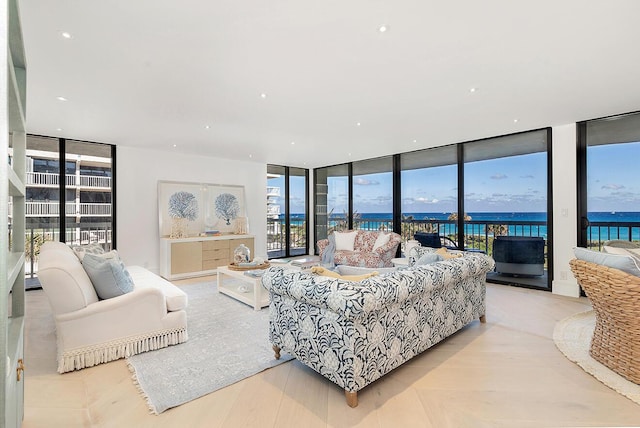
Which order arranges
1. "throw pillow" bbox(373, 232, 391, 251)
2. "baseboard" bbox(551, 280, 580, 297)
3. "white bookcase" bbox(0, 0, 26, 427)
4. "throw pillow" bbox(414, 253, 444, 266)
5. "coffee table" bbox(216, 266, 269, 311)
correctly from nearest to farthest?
"white bookcase" bbox(0, 0, 26, 427) < "throw pillow" bbox(414, 253, 444, 266) < "coffee table" bbox(216, 266, 269, 311) < "baseboard" bbox(551, 280, 580, 297) < "throw pillow" bbox(373, 232, 391, 251)

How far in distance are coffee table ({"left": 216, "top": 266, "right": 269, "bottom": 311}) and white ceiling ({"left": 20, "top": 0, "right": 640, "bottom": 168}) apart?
1.99 meters

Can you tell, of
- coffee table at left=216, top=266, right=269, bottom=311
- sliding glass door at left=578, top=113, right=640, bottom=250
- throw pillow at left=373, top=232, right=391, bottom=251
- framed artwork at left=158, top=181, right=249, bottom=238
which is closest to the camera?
coffee table at left=216, top=266, right=269, bottom=311

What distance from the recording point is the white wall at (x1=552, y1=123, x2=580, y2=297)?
4.06 meters

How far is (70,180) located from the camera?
191 inches

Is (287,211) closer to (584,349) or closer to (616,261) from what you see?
(584,349)

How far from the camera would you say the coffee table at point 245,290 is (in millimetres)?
3506

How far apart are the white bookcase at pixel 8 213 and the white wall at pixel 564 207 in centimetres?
537

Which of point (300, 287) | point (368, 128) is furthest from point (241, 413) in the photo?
point (368, 128)

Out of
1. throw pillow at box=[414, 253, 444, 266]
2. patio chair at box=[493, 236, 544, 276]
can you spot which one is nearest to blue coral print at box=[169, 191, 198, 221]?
throw pillow at box=[414, 253, 444, 266]

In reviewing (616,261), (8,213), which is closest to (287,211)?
(616,261)

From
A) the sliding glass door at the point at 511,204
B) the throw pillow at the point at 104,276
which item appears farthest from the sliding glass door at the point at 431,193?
the throw pillow at the point at 104,276

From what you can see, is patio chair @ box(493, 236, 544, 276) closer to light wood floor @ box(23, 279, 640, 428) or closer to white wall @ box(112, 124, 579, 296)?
white wall @ box(112, 124, 579, 296)

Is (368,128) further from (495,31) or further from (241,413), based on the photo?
(241,413)

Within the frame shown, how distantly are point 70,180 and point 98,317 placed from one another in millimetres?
3681
